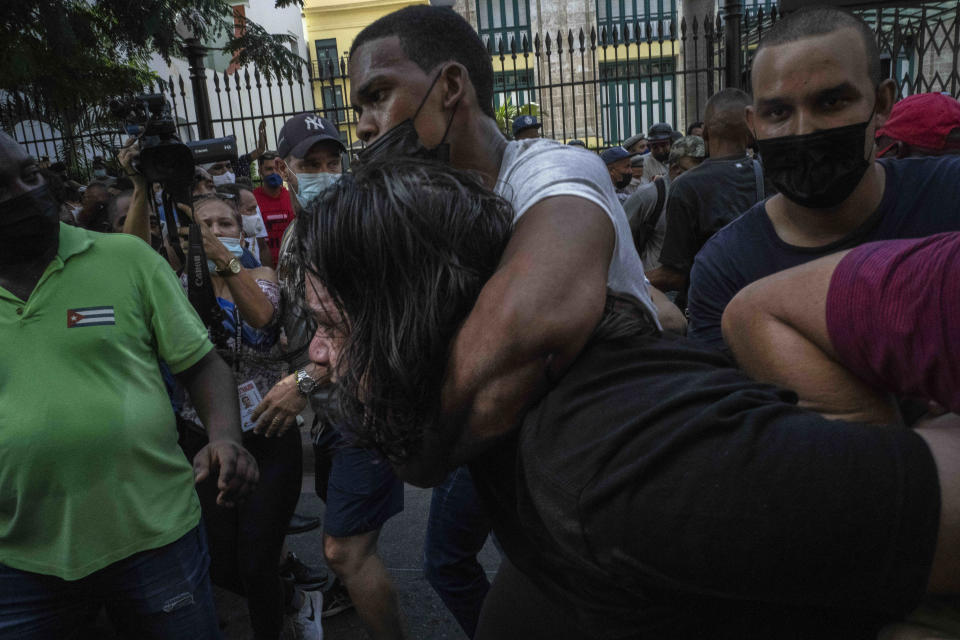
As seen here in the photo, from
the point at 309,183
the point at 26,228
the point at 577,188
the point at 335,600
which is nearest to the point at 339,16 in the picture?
the point at 309,183

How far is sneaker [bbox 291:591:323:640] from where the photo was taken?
3.05 meters

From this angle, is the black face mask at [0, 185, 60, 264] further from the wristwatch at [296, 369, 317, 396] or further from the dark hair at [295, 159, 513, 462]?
the dark hair at [295, 159, 513, 462]

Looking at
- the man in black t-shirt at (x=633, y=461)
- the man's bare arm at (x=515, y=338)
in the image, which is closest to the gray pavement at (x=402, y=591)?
the man in black t-shirt at (x=633, y=461)

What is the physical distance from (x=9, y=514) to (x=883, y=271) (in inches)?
79.7

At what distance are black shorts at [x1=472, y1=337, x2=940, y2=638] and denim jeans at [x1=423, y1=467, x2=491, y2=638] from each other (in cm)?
142

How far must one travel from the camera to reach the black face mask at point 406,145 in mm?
1498

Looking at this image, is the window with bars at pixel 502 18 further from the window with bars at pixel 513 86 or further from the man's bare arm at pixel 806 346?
the man's bare arm at pixel 806 346

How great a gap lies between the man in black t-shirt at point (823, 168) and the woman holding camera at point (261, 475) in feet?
5.86

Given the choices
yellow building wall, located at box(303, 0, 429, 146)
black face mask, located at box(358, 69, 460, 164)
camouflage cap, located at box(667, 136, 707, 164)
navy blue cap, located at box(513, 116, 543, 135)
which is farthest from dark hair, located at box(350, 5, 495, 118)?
yellow building wall, located at box(303, 0, 429, 146)

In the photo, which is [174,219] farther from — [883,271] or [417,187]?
[883,271]

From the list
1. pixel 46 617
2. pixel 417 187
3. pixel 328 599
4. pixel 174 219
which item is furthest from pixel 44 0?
pixel 417 187

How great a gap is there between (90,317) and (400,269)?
1.27 meters

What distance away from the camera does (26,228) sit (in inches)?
74.4

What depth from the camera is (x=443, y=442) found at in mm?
1060
